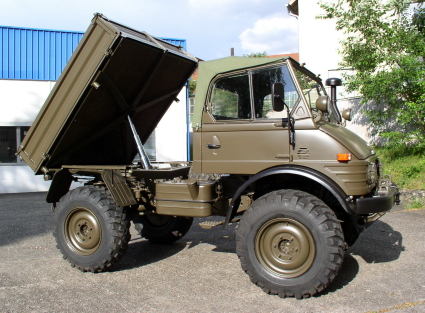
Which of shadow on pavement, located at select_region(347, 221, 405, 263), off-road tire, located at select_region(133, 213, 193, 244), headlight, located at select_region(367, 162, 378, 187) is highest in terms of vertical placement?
headlight, located at select_region(367, 162, 378, 187)

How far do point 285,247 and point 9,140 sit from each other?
11.6 metres

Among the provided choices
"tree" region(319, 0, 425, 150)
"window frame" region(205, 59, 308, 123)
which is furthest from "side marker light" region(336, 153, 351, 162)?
"tree" region(319, 0, 425, 150)

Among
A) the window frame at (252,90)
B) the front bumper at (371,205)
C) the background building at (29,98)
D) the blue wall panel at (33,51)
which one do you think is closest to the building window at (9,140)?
the background building at (29,98)

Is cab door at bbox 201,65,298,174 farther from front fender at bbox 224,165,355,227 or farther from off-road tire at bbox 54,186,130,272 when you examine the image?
off-road tire at bbox 54,186,130,272

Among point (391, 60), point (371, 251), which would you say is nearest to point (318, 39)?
point (391, 60)

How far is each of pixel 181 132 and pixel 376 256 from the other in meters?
9.43

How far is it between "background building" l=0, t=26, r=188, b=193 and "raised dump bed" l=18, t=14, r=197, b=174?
7.41 m

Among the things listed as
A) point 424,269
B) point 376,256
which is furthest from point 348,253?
point 424,269

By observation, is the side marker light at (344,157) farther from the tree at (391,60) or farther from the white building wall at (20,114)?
the white building wall at (20,114)

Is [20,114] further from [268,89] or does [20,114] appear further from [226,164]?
[268,89]

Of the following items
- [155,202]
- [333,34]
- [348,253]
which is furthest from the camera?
[333,34]

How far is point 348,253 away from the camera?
592 cm

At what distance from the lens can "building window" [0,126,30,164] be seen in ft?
43.1

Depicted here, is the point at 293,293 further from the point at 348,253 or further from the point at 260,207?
the point at 348,253
